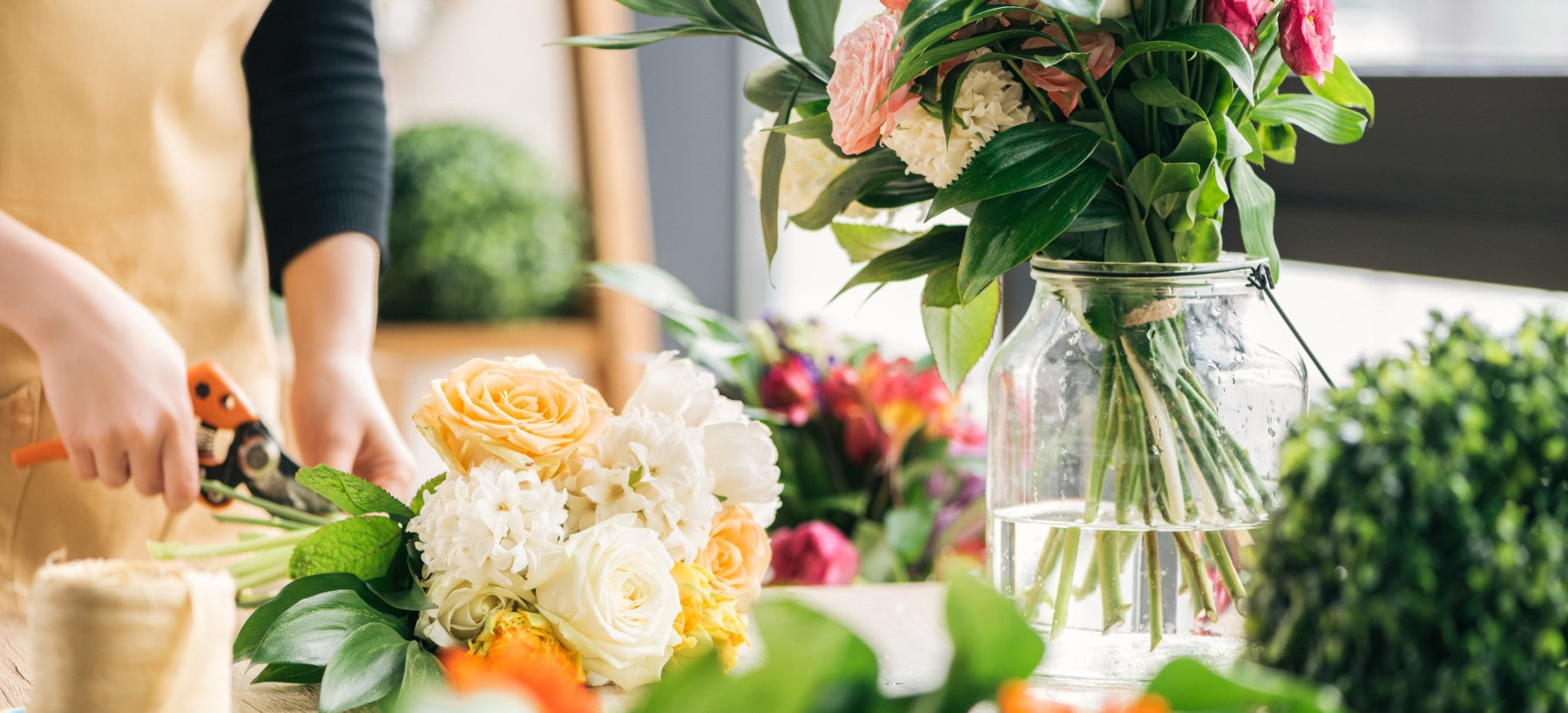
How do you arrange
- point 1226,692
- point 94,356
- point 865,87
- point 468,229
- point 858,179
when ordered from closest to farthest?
point 1226,692, point 865,87, point 858,179, point 94,356, point 468,229

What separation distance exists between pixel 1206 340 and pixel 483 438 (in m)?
0.35

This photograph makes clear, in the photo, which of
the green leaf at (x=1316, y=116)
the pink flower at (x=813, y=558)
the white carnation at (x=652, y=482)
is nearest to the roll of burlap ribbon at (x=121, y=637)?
the white carnation at (x=652, y=482)

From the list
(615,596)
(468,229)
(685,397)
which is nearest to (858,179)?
(685,397)

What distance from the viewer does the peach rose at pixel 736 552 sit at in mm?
667

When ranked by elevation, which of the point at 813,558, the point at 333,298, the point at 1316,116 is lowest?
the point at 813,558

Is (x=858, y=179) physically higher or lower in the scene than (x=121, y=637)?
higher

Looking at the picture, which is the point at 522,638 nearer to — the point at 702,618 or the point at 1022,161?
the point at 702,618

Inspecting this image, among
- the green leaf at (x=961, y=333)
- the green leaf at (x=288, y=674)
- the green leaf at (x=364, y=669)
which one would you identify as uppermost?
the green leaf at (x=961, y=333)

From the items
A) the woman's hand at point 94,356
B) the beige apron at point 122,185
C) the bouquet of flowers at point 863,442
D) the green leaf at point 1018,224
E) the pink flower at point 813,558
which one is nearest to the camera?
the green leaf at point 1018,224

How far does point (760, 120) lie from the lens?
73 cm

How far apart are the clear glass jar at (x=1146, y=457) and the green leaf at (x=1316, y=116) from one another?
73 mm

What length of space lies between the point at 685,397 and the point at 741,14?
0.21 meters

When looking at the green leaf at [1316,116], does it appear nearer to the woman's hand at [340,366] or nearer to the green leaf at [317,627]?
the green leaf at [317,627]

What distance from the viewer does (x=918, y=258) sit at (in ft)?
2.17
